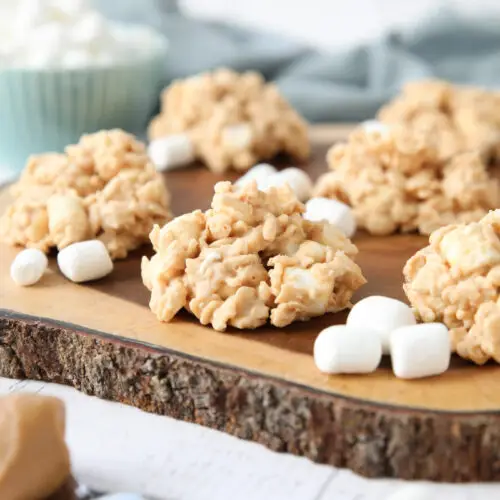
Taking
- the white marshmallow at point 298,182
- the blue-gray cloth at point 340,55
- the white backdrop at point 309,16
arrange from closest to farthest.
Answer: the white marshmallow at point 298,182, the blue-gray cloth at point 340,55, the white backdrop at point 309,16

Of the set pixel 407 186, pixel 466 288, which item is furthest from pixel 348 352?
pixel 407 186

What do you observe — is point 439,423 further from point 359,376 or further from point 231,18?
point 231,18

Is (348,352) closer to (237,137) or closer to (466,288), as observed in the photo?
(466,288)

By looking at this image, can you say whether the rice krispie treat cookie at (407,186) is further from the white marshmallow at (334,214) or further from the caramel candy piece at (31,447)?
the caramel candy piece at (31,447)

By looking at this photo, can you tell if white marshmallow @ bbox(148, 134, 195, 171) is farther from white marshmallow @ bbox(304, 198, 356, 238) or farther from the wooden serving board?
the wooden serving board

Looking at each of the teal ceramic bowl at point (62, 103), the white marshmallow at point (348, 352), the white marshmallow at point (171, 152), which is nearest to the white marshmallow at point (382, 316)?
the white marshmallow at point (348, 352)

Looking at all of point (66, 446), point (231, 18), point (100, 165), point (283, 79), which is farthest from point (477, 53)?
point (66, 446)

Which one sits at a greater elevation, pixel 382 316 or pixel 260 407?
pixel 382 316

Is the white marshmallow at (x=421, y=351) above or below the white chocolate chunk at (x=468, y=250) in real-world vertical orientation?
below
